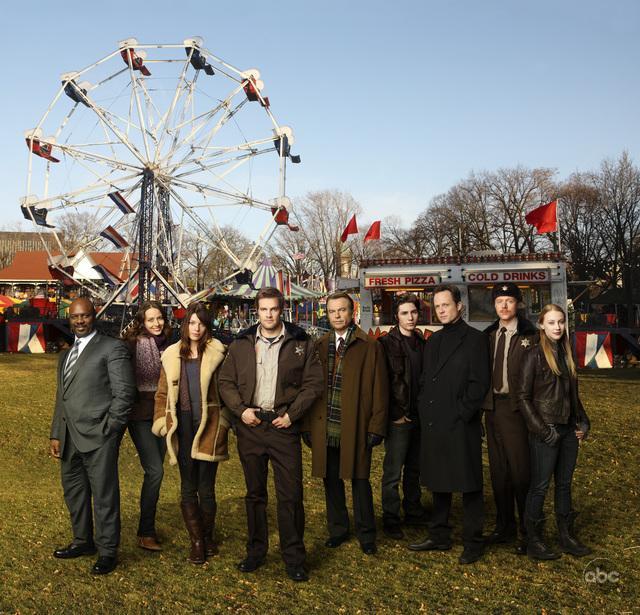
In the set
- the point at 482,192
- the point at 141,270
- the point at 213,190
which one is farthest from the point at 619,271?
the point at 141,270

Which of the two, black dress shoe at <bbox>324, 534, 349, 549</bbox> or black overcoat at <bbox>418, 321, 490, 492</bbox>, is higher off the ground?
black overcoat at <bbox>418, 321, 490, 492</bbox>

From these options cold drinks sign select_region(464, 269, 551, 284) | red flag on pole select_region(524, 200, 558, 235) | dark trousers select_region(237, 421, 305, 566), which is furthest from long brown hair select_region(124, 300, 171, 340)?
red flag on pole select_region(524, 200, 558, 235)

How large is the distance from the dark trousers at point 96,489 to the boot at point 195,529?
488 mm

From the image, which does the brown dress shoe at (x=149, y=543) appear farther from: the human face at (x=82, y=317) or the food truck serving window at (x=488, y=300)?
the food truck serving window at (x=488, y=300)

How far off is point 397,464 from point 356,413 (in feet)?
2.86

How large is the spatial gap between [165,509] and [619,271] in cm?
5182

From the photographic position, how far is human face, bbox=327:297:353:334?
521 cm

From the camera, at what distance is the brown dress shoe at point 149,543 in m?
5.27

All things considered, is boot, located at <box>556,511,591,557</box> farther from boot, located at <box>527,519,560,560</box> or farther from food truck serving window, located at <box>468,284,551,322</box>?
food truck serving window, located at <box>468,284,551,322</box>

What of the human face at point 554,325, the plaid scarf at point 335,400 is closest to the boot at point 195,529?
the plaid scarf at point 335,400

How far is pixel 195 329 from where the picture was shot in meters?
5.05

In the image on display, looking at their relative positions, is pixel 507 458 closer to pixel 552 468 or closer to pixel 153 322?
pixel 552 468

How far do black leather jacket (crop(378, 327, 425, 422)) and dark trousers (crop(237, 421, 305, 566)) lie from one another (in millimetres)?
1011

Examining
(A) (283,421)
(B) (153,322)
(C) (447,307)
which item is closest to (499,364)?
(C) (447,307)
